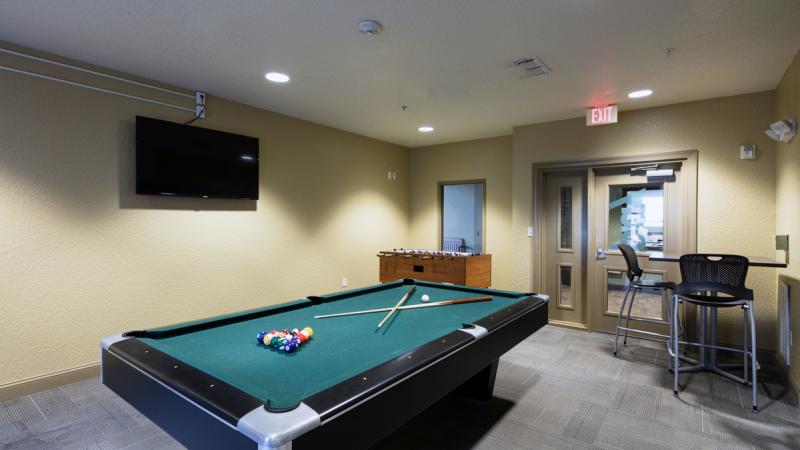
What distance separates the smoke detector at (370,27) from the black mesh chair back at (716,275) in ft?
8.77

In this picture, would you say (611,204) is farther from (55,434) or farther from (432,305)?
(55,434)

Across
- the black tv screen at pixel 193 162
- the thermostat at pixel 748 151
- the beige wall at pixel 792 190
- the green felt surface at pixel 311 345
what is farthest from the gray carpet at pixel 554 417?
the thermostat at pixel 748 151

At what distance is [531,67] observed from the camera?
3.04m

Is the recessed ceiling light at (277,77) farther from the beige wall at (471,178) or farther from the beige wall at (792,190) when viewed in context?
the beige wall at (792,190)

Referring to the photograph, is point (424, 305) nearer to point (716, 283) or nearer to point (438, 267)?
point (438, 267)

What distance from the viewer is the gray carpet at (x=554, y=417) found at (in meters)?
2.20

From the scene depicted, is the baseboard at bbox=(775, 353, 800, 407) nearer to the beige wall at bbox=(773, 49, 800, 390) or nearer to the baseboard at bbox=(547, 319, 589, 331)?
the beige wall at bbox=(773, 49, 800, 390)

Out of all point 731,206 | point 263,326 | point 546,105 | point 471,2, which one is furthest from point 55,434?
point 731,206

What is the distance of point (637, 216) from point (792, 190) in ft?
4.57

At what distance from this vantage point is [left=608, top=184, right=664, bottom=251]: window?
4133 mm

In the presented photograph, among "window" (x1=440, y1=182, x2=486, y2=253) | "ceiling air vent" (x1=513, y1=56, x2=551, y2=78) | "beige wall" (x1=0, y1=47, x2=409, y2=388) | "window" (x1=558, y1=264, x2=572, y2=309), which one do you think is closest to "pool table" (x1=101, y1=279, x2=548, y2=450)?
"beige wall" (x1=0, y1=47, x2=409, y2=388)

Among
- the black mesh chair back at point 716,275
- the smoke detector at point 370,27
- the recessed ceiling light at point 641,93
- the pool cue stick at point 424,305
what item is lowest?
the pool cue stick at point 424,305

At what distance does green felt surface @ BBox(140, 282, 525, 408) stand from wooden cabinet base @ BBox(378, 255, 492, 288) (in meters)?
1.57

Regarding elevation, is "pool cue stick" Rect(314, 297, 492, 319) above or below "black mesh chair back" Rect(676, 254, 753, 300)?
below
